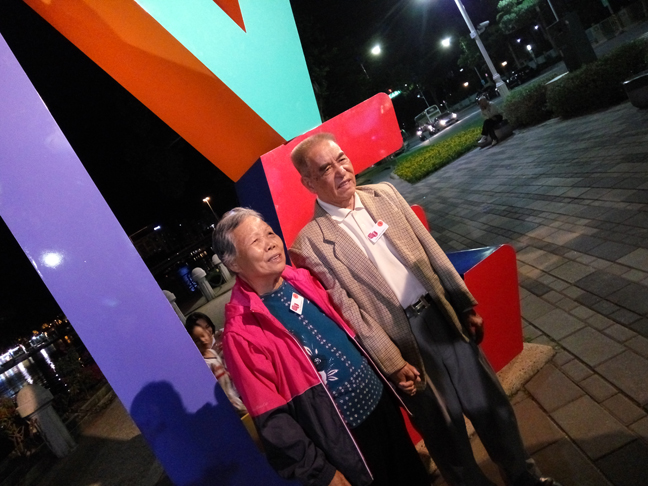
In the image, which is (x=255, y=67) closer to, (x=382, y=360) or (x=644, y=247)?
(x=382, y=360)

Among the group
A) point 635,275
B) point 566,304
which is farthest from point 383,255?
point 635,275

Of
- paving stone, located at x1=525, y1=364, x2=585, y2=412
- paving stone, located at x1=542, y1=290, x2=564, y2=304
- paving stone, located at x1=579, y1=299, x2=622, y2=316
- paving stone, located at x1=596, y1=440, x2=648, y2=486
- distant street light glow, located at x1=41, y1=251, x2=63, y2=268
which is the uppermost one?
distant street light glow, located at x1=41, y1=251, x2=63, y2=268

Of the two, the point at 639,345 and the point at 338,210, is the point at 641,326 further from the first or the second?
the point at 338,210

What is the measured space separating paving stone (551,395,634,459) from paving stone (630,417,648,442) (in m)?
0.04

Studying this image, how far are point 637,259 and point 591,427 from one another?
1.90 m

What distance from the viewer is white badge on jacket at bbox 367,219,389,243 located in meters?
1.75

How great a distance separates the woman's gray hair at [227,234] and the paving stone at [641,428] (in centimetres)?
225

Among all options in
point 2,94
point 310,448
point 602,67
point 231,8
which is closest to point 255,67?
point 231,8

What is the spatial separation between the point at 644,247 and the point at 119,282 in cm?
412

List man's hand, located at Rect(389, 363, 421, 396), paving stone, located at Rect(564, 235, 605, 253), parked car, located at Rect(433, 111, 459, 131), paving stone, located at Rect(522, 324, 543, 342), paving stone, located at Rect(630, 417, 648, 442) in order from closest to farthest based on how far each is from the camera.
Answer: man's hand, located at Rect(389, 363, 421, 396)
paving stone, located at Rect(630, 417, 648, 442)
paving stone, located at Rect(522, 324, 543, 342)
paving stone, located at Rect(564, 235, 605, 253)
parked car, located at Rect(433, 111, 459, 131)

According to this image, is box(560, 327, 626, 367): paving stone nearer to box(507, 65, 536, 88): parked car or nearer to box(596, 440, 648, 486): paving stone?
box(596, 440, 648, 486): paving stone

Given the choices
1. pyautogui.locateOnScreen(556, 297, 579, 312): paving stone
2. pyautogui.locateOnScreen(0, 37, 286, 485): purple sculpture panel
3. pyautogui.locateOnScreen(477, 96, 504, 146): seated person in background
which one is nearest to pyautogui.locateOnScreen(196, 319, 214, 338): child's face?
pyautogui.locateOnScreen(0, 37, 286, 485): purple sculpture panel

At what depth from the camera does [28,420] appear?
561 centimetres

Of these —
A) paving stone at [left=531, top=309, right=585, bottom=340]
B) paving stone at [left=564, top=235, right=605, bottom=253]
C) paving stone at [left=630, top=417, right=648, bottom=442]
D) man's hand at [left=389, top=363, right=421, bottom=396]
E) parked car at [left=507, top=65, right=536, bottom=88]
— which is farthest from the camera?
parked car at [left=507, top=65, right=536, bottom=88]
